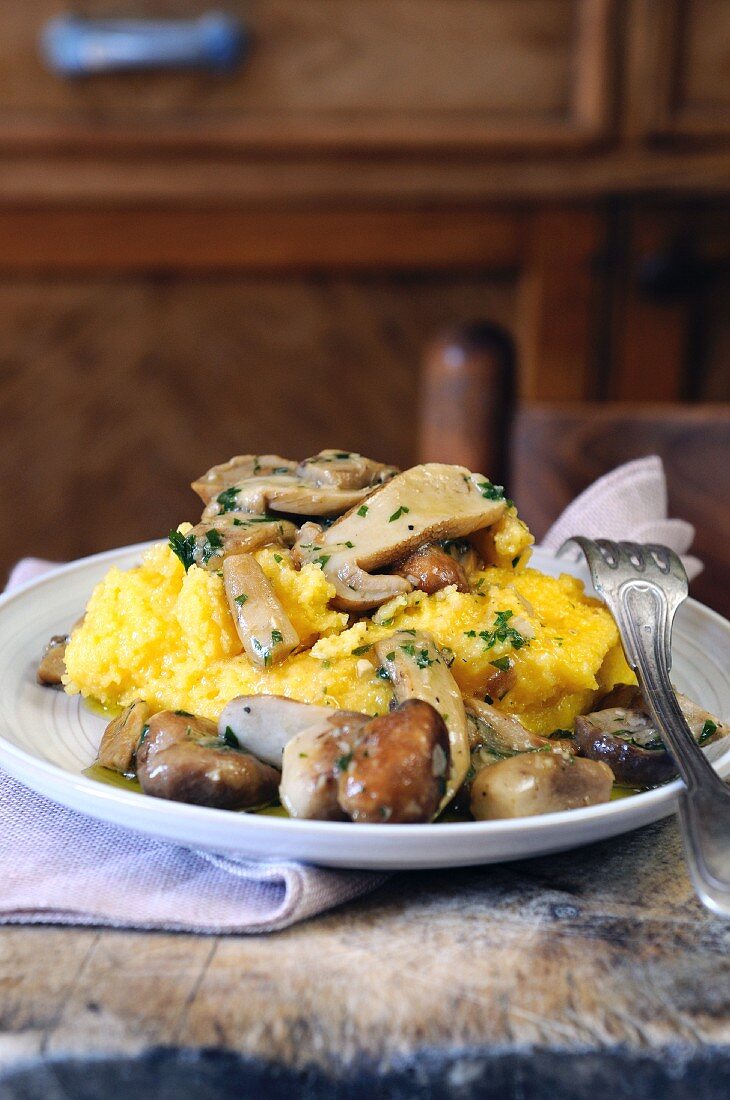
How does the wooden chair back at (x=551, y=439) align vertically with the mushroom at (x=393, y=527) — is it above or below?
below

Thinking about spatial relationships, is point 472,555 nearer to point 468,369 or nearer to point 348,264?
point 468,369

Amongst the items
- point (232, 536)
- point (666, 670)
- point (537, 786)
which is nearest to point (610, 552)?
point (666, 670)

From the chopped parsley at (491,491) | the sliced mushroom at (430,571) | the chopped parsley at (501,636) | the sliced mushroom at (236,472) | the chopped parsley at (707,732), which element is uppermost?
the chopped parsley at (491,491)

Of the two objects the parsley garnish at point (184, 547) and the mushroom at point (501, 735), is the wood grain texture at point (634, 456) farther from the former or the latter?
the parsley garnish at point (184, 547)

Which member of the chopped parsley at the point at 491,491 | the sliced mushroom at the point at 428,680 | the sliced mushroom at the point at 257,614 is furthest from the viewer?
the chopped parsley at the point at 491,491

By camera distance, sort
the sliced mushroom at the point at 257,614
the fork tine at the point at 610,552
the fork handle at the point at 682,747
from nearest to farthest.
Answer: the fork handle at the point at 682,747
the sliced mushroom at the point at 257,614
the fork tine at the point at 610,552

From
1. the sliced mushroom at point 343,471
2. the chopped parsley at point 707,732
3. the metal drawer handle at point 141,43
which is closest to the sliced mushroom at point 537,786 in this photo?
the chopped parsley at point 707,732

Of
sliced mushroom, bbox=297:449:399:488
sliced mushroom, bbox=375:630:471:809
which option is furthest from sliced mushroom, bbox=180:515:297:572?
sliced mushroom, bbox=375:630:471:809
